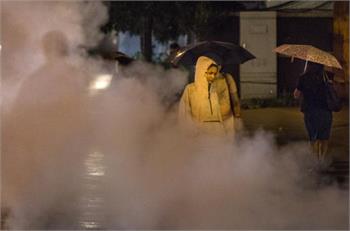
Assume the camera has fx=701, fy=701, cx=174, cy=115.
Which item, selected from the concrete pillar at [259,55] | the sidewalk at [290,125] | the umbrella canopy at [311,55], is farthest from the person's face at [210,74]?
the concrete pillar at [259,55]

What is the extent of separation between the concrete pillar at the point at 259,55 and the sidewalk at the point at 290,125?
1.69 meters

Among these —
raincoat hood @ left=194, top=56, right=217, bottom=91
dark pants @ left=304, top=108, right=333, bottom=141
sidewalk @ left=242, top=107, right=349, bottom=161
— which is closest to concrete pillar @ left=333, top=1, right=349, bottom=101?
sidewalk @ left=242, top=107, right=349, bottom=161

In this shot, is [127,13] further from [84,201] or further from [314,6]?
[84,201]

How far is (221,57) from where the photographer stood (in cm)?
751

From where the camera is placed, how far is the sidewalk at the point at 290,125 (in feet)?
34.3

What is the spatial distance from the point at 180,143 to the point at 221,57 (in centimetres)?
103

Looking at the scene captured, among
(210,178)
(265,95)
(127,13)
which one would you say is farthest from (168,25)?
(210,178)

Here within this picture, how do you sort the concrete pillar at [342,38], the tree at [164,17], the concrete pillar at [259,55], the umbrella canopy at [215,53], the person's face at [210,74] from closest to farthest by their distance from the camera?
1. the person's face at [210,74]
2. the umbrella canopy at [215,53]
3. the concrete pillar at [342,38]
4. the concrete pillar at [259,55]
5. the tree at [164,17]

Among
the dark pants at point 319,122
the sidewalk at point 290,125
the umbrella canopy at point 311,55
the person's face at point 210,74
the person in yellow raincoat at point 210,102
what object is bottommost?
the sidewalk at point 290,125

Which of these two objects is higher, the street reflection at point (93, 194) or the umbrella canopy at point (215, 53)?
the umbrella canopy at point (215, 53)

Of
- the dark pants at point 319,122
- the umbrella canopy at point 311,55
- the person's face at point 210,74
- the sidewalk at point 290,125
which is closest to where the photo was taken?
the person's face at point 210,74

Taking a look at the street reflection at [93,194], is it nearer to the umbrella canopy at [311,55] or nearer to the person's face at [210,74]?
the person's face at [210,74]

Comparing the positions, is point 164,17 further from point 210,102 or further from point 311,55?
point 210,102

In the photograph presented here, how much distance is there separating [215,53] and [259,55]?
33.6 ft
